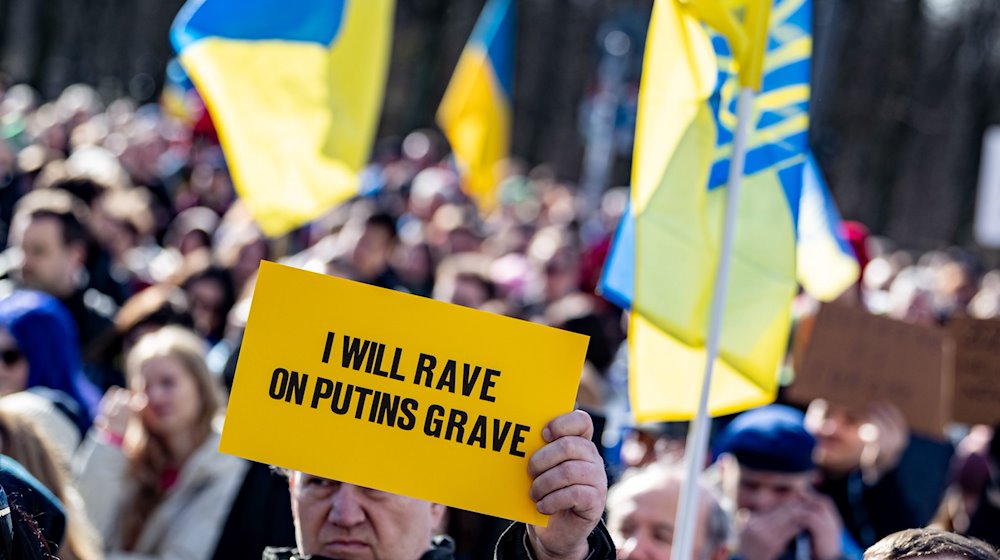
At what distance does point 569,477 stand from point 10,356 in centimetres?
314

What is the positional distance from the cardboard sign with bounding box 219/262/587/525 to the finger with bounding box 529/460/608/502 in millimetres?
89

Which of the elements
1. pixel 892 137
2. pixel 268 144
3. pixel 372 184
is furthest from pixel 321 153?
pixel 892 137

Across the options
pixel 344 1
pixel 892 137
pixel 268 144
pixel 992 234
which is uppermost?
pixel 344 1

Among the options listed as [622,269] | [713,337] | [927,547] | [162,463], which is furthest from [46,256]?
[927,547]

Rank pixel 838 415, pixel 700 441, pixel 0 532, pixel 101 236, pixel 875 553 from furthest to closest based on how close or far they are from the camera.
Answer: pixel 101 236, pixel 838 415, pixel 700 441, pixel 875 553, pixel 0 532

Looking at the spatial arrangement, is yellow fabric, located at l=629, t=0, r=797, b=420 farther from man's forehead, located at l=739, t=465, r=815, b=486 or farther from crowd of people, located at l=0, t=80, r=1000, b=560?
man's forehead, located at l=739, t=465, r=815, b=486

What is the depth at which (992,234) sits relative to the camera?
8.36 meters

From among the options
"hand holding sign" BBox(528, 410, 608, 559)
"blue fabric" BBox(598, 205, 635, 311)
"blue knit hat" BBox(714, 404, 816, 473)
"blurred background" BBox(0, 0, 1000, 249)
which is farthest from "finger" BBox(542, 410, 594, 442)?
"blurred background" BBox(0, 0, 1000, 249)

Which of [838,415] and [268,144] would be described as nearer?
[838,415]

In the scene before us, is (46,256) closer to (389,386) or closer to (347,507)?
(347,507)

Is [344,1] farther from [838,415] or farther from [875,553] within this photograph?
[875,553]

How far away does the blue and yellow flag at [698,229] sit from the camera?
3908 millimetres

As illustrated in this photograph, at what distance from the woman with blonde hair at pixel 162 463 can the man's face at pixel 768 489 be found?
162 cm

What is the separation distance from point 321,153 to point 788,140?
2565 mm
